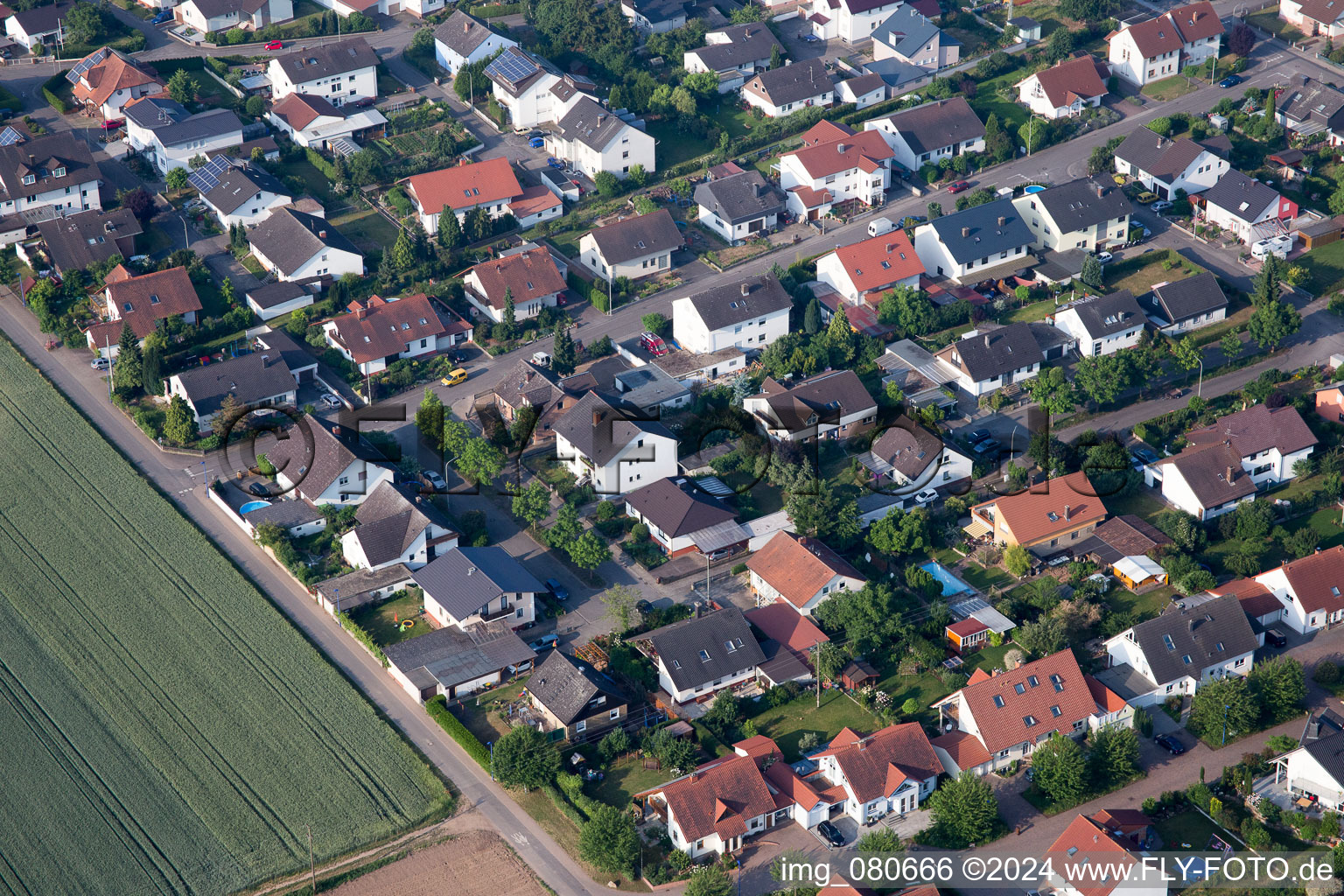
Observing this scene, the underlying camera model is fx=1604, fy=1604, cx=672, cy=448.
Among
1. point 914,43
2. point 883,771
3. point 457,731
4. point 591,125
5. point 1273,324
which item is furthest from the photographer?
point 914,43

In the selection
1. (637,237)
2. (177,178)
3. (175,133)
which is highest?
(175,133)

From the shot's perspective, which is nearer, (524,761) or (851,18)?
(524,761)

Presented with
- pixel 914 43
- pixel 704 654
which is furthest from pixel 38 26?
pixel 704 654

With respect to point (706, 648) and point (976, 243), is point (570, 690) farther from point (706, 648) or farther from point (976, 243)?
point (976, 243)

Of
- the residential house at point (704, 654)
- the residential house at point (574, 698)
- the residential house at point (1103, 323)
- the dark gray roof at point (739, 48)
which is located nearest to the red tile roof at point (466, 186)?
the dark gray roof at point (739, 48)

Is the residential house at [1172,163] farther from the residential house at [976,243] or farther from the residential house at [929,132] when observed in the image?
the residential house at [976,243]

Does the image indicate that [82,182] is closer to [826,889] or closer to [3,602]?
[3,602]

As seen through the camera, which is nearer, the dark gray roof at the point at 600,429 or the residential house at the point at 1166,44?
the dark gray roof at the point at 600,429
